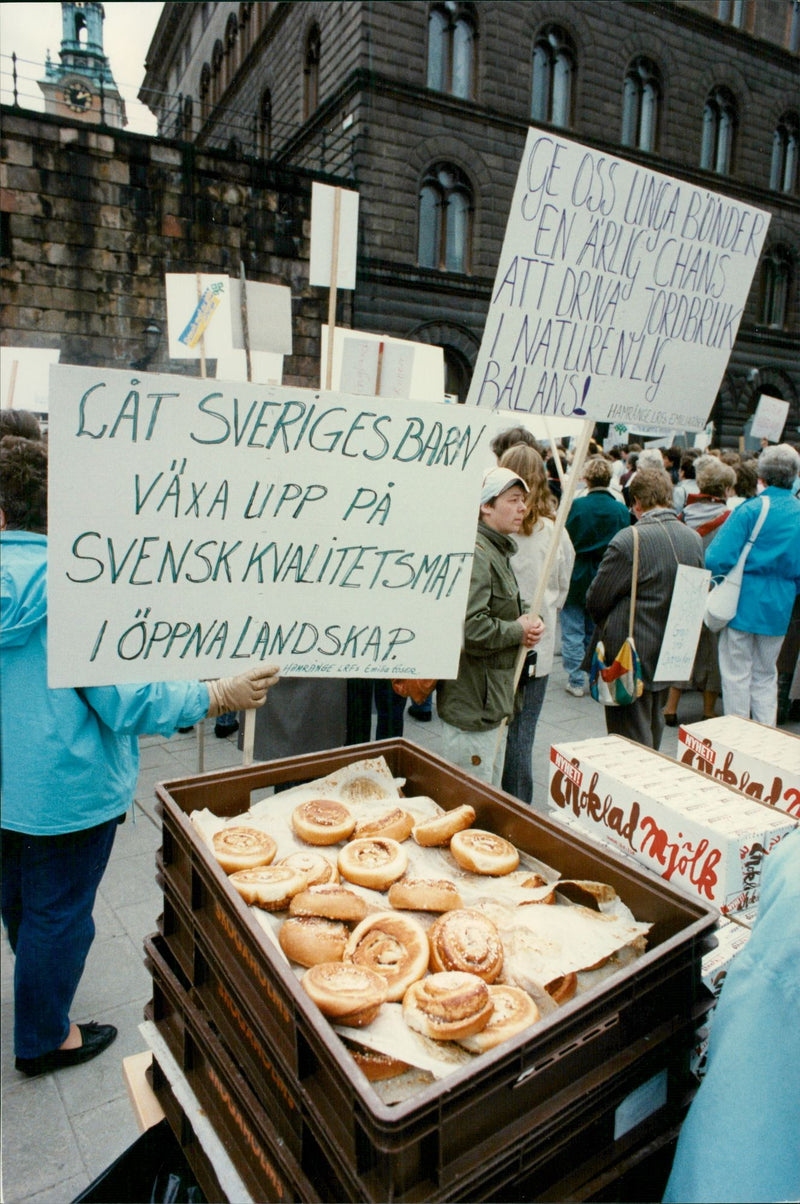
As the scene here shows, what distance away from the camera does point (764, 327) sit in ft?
76.2

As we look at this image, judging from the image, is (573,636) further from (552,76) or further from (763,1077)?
(552,76)

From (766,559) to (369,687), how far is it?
2.64 m

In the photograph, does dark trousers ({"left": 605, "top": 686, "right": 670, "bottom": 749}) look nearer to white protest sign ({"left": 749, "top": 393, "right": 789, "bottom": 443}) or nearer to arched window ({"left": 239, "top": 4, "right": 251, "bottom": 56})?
white protest sign ({"left": 749, "top": 393, "right": 789, "bottom": 443})

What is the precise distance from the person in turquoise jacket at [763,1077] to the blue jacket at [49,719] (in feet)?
4.54

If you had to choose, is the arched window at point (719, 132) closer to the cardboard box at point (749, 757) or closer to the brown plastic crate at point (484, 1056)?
the cardboard box at point (749, 757)

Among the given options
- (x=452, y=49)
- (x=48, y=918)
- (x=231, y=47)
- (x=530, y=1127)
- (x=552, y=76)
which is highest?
(x=231, y=47)

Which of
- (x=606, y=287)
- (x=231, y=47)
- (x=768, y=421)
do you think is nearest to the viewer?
(x=606, y=287)

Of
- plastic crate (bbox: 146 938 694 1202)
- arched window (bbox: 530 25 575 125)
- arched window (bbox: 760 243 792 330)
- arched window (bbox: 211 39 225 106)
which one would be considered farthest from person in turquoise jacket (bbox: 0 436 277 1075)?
arched window (bbox: 211 39 225 106)

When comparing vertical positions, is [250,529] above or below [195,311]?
below

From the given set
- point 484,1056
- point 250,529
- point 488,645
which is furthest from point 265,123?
point 484,1056

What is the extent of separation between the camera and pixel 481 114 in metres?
17.9

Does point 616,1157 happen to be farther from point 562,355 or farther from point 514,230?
point 514,230

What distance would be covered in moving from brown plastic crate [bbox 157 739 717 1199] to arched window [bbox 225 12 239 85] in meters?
27.6

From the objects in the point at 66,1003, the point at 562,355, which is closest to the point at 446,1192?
the point at 66,1003
